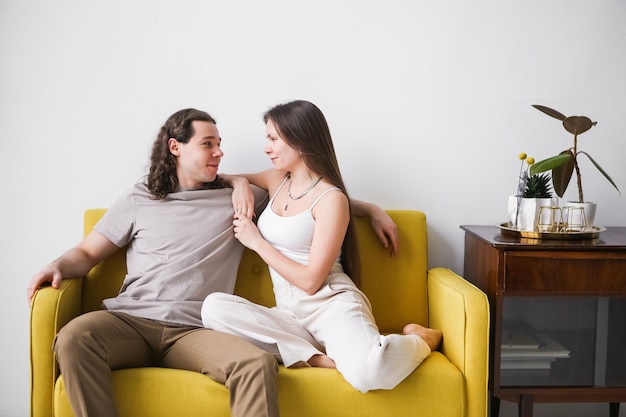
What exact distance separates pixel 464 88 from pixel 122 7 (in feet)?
4.66

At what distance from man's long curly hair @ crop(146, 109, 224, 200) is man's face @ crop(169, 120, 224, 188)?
0.02 meters

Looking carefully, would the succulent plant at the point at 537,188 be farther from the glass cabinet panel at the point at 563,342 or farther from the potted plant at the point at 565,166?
the glass cabinet panel at the point at 563,342

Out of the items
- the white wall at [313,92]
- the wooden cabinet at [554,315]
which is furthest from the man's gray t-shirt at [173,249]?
the wooden cabinet at [554,315]

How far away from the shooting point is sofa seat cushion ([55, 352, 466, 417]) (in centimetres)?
179

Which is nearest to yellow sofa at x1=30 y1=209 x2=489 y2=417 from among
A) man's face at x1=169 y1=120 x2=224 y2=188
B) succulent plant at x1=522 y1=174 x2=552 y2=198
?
succulent plant at x1=522 y1=174 x2=552 y2=198

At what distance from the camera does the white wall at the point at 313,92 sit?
8.19 feet

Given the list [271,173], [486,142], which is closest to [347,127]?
[271,173]

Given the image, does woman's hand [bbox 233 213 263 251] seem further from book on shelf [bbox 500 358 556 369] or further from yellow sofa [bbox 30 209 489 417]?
book on shelf [bbox 500 358 556 369]

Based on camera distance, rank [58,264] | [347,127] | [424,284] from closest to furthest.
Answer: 1. [58,264]
2. [424,284]
3. [347,127]

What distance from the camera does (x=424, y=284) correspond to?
2.38m

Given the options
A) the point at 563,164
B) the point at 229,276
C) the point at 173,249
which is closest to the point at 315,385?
the point at 229,276

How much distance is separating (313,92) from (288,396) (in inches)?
49.4

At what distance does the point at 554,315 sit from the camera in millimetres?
2250

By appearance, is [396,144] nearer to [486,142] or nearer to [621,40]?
[486,142]
